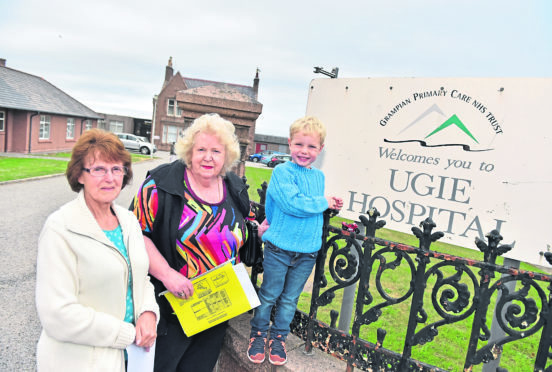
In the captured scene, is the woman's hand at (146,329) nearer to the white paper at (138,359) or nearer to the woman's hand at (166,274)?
the white paper at (138,359)

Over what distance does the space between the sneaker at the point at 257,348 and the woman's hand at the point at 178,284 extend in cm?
59

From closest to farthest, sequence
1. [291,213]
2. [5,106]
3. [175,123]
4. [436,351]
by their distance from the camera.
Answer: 1. [291,213]
2. [436,351]
3. [5,106]
4. [175,123]

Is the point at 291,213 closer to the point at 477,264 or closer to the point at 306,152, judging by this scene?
the point at 306,152

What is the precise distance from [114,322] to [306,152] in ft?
4.39

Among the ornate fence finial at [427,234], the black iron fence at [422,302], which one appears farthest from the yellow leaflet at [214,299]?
the ornate fence finial at [427,234]

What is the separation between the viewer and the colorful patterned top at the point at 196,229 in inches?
76.9

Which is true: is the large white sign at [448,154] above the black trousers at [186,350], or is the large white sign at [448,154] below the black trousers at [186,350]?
above

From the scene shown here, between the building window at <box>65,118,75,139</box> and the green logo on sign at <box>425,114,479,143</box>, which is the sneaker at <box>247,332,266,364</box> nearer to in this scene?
the green logo on sign at <box>425,114,479,143</box>

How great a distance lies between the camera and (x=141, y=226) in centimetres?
196

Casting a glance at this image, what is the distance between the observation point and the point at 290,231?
214 cm

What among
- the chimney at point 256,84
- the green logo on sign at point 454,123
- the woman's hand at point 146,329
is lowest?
the woman's hand at point 146,329

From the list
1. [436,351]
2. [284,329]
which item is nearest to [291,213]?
[284,329]

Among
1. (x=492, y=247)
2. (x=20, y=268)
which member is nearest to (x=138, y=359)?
(x=492, y=247)

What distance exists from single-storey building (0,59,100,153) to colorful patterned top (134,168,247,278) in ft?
73.9
